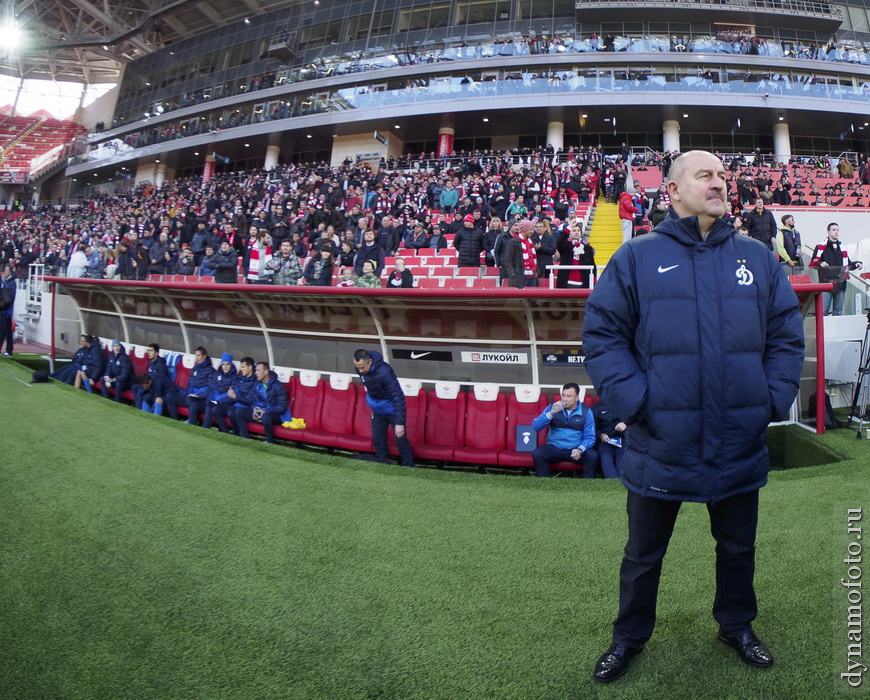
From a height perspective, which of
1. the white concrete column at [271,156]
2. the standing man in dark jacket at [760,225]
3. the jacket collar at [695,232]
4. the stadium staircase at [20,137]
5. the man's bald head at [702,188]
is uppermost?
the stadium staircase at [20,137]

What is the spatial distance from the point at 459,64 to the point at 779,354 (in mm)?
31986

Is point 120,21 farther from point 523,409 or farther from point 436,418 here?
point 523,409

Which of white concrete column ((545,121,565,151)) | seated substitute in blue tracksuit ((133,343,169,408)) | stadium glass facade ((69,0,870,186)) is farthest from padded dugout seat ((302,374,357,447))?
white concrete column ((545,121,565,151))

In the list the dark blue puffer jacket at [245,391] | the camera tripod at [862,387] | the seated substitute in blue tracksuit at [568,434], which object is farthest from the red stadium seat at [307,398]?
the camera tripod at [862,387]

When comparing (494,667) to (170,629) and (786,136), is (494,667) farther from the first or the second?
(786,136)

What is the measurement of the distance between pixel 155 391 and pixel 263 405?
2.72 meters

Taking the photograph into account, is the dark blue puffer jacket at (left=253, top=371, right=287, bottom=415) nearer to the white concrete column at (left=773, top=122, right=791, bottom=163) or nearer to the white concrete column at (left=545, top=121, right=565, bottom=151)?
the white concrete column at (left=545, top=121, right=565, bottom=151)

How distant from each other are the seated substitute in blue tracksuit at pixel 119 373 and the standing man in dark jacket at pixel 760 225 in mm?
11484

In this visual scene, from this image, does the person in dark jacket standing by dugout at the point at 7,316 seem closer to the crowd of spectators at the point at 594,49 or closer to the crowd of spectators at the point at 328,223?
the crowd of spectators at the point at 328,223

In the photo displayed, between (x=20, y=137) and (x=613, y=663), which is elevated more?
(x=20, y=137)

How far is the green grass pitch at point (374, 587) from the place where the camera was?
7.36ft

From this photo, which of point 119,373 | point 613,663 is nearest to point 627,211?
point 119,373

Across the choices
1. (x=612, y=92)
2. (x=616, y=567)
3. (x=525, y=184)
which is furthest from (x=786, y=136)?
(x=616, y=567)

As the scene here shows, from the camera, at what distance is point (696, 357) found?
200cm
